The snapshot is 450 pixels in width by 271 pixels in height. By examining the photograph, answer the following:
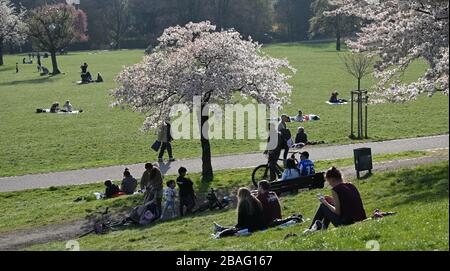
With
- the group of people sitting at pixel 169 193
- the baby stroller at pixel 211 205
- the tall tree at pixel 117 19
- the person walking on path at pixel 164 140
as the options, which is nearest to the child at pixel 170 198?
the group of people sitting at pixel 169 193

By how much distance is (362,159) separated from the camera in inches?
738

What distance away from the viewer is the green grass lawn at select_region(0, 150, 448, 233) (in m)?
18.4

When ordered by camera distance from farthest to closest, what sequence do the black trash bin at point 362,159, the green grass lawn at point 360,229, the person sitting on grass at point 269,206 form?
the black trash bin at point 362,159 → the person sitting on grass at point 269,206 → the green grass lawn at point 360,229

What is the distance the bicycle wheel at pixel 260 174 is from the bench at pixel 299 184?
202 cm

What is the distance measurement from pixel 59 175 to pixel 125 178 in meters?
4.59

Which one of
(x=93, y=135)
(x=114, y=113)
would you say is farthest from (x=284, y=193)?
(x=114, y=113)

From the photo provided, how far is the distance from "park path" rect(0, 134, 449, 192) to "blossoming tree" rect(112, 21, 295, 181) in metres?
2.66

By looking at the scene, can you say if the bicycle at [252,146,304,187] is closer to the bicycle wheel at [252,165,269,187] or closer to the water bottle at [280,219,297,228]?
the bicycle wheel at [252,165,269,187]

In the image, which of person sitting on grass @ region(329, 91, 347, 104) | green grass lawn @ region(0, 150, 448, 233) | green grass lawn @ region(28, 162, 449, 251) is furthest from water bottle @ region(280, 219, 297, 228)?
person sitting on grass @ region(329, 91, 347, 104)

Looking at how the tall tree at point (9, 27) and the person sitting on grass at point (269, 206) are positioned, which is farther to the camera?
the tall tree at point (9, 27)

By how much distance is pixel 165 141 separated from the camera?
25.3 meters

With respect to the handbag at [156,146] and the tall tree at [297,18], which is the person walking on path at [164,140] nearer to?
the handbag at [156,146]

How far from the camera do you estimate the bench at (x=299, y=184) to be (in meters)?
17.6

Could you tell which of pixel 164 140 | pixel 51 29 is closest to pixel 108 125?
pixel 164 140
